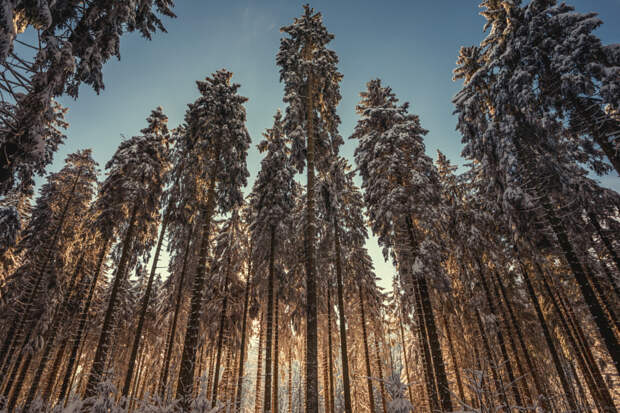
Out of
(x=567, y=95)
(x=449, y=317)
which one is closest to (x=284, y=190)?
(x=567, y=95)

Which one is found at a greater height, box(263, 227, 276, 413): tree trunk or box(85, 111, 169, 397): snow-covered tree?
box(85, 111, 169, 397): snow-covered tree

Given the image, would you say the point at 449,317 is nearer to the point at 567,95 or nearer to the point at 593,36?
the point at 567,95

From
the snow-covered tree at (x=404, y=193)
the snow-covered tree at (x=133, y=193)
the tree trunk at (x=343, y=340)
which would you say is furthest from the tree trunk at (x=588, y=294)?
the snow-covered tree at (x=133, y=193)

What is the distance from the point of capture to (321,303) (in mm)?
18859

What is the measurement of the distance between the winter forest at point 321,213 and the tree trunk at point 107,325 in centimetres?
13

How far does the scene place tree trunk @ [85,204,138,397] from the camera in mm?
11937

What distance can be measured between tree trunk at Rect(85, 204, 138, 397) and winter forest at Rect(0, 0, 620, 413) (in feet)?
0.42

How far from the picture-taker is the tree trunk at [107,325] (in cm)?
1194

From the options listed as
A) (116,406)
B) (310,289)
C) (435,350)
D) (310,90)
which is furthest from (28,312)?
(435,350)

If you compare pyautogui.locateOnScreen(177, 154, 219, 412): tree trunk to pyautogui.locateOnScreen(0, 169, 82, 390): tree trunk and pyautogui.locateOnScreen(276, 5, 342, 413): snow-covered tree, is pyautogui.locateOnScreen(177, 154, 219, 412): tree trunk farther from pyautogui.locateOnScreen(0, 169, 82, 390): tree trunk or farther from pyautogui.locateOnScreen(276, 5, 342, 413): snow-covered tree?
pyautogui.locateOnScreen(0, 169, 82, 390): tree trunk

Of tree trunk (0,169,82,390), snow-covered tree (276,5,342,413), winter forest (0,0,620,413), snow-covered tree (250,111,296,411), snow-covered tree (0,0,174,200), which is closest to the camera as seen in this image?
snow-covered tree (0,0,174,200)

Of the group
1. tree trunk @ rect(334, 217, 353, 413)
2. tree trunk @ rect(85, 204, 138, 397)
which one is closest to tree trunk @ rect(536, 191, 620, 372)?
tree trunk @ rect(334, 217, 353, 413)

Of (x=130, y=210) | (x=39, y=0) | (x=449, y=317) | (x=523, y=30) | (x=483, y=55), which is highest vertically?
(x=483, y=55)

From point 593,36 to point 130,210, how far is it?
22.4 meters
